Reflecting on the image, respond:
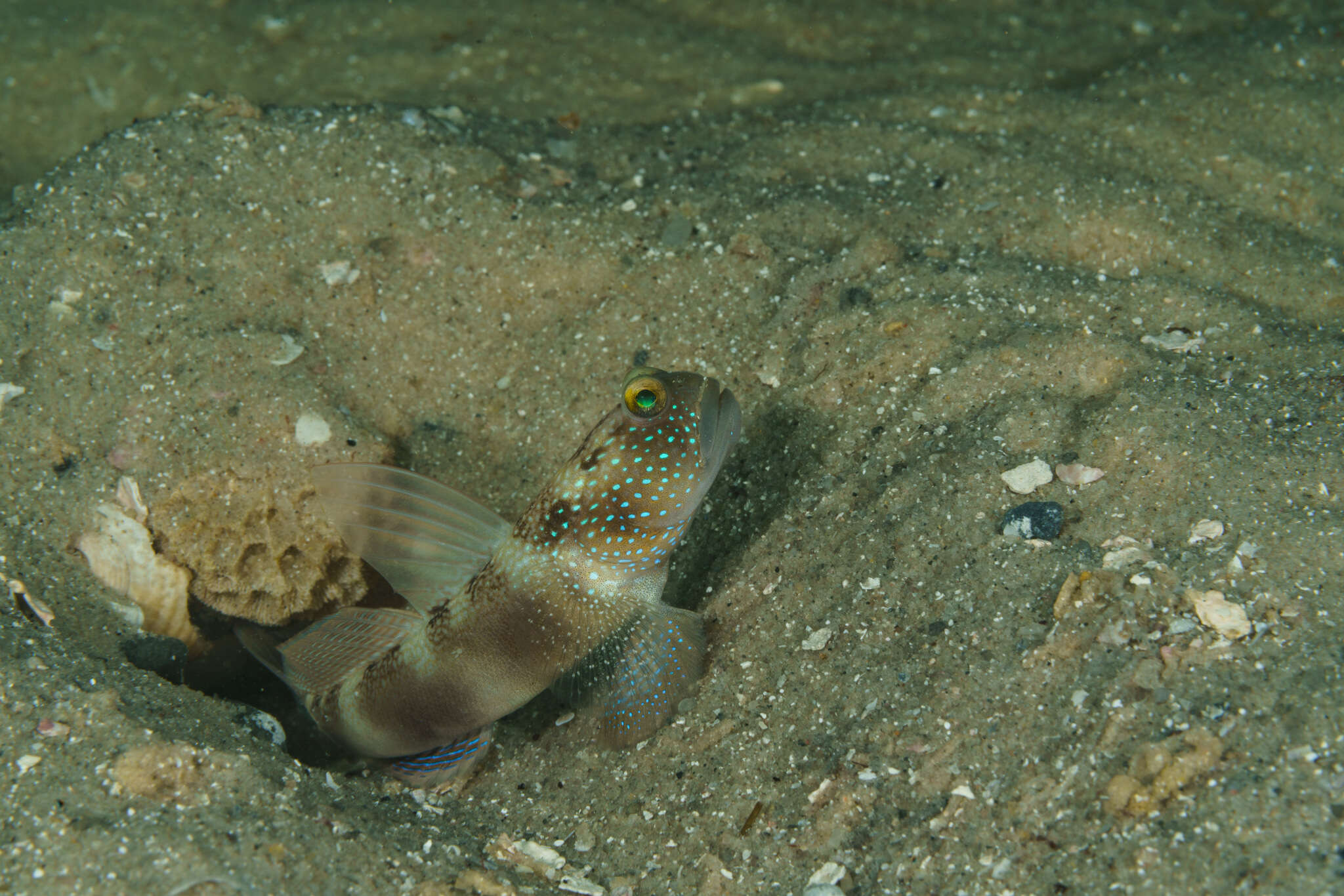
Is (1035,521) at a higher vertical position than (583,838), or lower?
higher

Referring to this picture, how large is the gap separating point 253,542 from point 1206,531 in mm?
3525

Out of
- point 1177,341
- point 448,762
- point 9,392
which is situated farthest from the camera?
point 9,392

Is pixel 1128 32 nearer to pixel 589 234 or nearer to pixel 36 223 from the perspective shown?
pixel 589 234

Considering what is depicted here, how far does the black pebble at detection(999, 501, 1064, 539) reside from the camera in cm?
256

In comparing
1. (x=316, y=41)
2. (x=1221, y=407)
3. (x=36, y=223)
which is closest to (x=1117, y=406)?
(x=1221, y=407)

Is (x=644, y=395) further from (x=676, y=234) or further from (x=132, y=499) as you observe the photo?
(x=132, y=499)

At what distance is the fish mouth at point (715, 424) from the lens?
2.60m

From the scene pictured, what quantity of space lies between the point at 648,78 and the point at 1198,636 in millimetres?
4499

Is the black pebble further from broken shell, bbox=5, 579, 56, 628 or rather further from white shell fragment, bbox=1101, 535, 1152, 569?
broken shell, bbox=5, 579, 56, 628

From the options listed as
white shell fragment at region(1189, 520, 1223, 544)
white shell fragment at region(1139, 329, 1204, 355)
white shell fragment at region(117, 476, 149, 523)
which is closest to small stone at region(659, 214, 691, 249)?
white shell fragment at region(1139, 329, 1204, 355)

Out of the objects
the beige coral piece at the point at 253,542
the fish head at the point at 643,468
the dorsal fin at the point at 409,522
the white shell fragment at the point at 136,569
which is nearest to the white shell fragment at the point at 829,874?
the fish head at the point at 643,468

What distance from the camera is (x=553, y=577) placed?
273 cm

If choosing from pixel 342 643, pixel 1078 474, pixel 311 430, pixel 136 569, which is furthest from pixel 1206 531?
pixel 136 569

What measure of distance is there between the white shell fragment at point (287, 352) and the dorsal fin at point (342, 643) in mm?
1252
